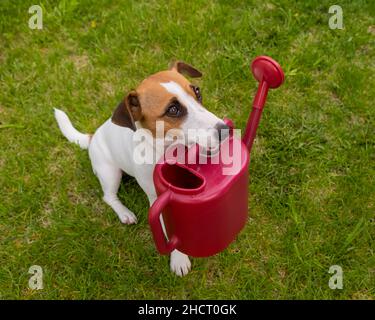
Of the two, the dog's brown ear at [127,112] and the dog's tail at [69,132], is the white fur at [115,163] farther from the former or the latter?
the dog's brown ear at [127,112]

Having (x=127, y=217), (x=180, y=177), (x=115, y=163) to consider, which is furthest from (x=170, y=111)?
(x=127, y=217)

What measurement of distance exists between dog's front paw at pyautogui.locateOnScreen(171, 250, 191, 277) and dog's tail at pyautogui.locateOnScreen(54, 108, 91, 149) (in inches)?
51.2

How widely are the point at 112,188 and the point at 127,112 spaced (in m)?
0.99

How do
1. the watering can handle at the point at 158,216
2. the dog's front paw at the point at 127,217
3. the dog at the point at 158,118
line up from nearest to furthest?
the watering can handle at the point at 158,216 < the dog at the point at 158,118 < the dog's front paw at the point at 127,217

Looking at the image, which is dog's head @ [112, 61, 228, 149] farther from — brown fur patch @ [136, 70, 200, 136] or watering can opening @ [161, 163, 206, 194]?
watering can opening @ [161, 163, 206, 194]

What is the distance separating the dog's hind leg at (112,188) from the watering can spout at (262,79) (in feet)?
3.88

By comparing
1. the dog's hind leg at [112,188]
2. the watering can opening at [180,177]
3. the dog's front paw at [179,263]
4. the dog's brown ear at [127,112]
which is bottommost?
the dog's front paw at [179,263]

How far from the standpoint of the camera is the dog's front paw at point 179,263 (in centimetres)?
327

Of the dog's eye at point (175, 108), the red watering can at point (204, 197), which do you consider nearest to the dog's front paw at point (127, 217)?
the red watering can at point (204, 197)

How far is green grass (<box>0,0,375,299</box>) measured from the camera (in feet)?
10.9

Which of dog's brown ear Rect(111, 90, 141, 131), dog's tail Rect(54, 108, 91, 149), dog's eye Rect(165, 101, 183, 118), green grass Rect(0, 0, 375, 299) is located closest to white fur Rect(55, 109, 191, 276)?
dog's tail Rect(54, 108, 91, 149)

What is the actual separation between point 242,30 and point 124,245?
255 cm

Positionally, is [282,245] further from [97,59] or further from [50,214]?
[97,59]
